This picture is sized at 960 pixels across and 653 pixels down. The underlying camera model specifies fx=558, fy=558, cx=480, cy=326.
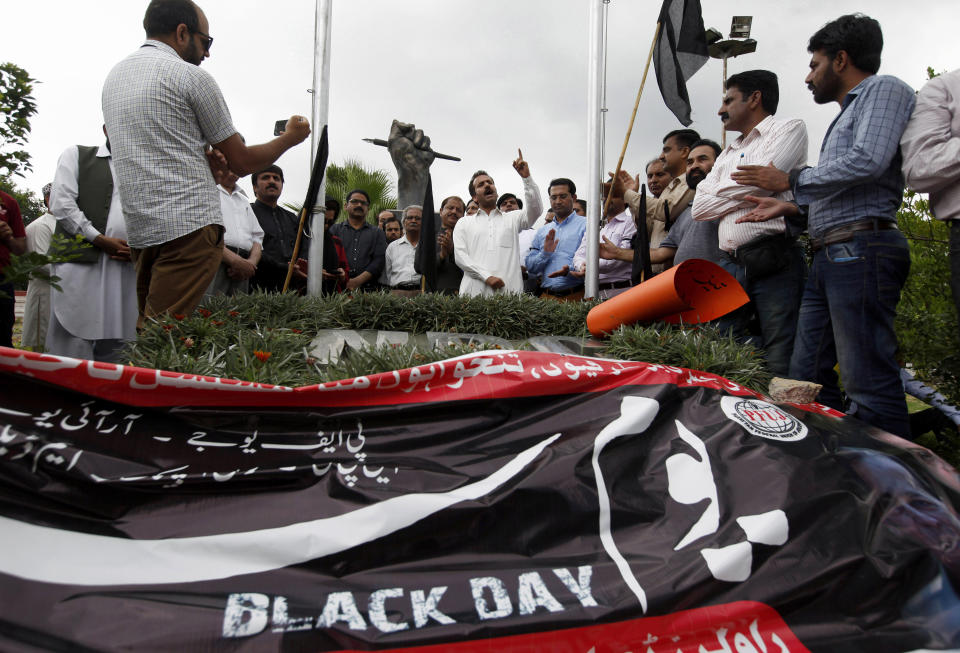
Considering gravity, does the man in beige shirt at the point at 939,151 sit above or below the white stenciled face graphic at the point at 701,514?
above


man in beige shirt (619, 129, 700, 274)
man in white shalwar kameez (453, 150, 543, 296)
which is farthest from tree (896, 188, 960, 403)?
man in white shalwar kameez (453, 150, 543, 296)

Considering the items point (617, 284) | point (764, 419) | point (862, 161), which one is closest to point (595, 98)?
point (617, 284)

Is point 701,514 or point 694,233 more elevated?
point 694,233

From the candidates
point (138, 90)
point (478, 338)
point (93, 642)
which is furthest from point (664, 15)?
point (93, 642)

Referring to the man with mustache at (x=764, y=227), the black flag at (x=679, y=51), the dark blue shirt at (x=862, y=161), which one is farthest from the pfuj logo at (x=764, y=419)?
the black flag at (x=679, y=51)

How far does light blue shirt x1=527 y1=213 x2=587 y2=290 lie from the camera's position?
5789 mm

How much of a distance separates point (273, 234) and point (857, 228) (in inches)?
178

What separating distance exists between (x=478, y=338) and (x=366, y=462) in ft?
6.33

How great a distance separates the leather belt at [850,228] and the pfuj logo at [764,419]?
1.00m

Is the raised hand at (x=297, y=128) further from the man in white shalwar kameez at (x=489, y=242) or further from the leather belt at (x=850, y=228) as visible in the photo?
the man in white shalwar kameez at (x=489, y=242)

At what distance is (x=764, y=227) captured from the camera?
3051 mm

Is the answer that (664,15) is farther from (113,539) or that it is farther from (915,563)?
(113,539)

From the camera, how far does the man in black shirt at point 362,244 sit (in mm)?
6320

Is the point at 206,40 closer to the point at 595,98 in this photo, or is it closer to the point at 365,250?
the point at 365,250
